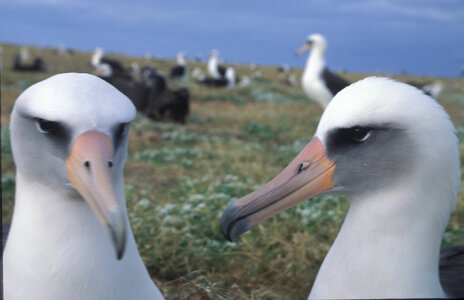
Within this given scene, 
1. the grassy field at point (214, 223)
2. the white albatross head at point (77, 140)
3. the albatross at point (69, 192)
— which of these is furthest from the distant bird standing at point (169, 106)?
the white albatross head at point (77, 140)

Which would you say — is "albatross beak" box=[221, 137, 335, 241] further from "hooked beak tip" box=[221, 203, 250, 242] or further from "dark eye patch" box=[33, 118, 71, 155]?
"dark eye patch" box=[33, 118, 71, 155]

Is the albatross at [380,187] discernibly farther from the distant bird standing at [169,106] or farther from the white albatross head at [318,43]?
the white albatross head at [318,43]

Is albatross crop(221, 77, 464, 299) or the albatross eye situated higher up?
the albatross eye

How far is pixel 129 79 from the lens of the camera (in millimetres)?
24609

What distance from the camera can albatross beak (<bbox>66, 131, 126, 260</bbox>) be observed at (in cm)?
161

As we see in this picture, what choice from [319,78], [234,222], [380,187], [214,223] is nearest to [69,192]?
[234,222]

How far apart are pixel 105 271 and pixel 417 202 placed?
3.99 ft

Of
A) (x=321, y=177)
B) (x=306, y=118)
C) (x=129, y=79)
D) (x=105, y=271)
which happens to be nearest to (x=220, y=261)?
(x=105, y=271)

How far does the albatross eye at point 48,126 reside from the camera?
1.77 m

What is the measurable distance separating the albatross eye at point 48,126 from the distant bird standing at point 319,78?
944 cm

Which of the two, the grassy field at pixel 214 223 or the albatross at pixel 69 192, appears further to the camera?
the grassy field at pixel 214 223

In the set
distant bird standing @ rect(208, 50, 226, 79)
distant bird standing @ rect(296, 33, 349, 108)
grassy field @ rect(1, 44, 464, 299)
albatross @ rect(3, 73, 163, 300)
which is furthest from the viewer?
distant bird standing @ rect(208, 50, 226, 79)

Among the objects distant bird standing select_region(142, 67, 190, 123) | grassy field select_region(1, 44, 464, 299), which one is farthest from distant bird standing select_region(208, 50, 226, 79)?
grassy field select_region(1, 44, 464, 299)

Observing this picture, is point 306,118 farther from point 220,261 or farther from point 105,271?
point 105,271
